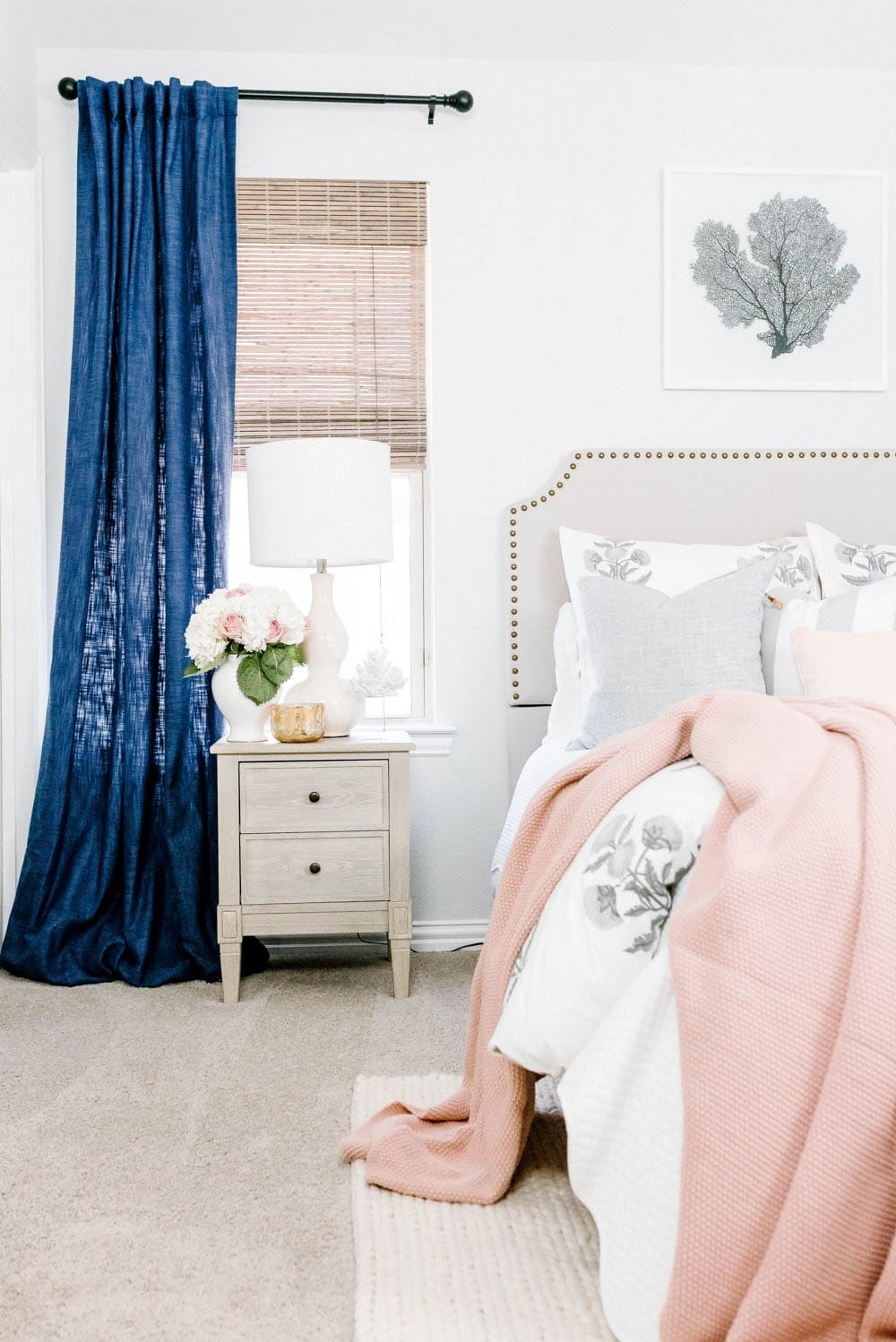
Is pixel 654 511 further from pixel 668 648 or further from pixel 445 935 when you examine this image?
pixel 445 935

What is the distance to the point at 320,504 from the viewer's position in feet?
9.26

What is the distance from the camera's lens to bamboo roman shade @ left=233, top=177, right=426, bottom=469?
3299mm

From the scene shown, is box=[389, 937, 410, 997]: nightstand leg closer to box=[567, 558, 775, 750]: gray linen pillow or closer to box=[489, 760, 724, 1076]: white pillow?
box=[567, 558, 775, 750]: gray linen pillow

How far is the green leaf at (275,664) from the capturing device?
2869 millimetres

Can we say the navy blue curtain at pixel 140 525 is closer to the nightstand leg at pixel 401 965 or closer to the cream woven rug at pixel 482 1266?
the nightstand leg at pixel 401 965

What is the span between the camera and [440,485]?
3324 mm

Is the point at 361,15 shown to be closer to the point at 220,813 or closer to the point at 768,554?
the point at 768,554

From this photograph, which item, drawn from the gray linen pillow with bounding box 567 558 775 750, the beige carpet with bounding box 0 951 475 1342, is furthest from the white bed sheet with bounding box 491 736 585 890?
the beige carpet with bounding box 0 951 475 1342

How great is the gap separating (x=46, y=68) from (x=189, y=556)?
1404 millimetres

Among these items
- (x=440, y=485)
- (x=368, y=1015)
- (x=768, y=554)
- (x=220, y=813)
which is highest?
(x=440, y=485)

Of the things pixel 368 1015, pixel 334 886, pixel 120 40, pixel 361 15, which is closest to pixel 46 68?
pixel 120 40

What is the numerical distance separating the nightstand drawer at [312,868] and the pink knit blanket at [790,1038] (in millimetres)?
1388

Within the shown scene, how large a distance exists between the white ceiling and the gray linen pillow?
5.14 ft

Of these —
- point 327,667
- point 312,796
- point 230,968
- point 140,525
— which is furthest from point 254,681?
Answer: point 230,968
